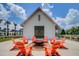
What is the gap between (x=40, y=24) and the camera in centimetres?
780

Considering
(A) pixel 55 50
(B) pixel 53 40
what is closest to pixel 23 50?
(A) pixel 55 50

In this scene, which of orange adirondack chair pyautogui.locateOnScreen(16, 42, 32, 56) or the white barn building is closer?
orange adirondack chair pyautogui.locateOnScreen(16, 42, 32, 56)

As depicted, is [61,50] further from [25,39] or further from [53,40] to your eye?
[25,39]

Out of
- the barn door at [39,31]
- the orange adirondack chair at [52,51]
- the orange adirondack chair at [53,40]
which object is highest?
the barn door at [39,31]

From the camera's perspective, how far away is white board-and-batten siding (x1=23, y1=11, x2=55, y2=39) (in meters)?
7.75

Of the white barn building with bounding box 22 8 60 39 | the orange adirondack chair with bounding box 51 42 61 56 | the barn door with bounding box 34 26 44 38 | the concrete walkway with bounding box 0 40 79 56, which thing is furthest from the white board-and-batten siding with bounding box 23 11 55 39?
the concrete walkway with bounding box 0 40 79 56

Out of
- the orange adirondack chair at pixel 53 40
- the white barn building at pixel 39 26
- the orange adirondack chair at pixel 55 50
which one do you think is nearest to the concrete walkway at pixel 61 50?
the orange adirondack chair at pixel 55 50

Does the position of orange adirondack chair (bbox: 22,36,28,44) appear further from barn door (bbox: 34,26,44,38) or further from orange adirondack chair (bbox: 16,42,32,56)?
barn door (bbox: 34,26,44,38)

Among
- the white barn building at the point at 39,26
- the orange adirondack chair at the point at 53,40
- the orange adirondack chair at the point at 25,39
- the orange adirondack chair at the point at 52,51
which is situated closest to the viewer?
the orange adirondack chair at the point at 52,51

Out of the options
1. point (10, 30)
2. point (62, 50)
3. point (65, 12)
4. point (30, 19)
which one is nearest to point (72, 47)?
point (62, 50)

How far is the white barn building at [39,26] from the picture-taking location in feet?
25.4

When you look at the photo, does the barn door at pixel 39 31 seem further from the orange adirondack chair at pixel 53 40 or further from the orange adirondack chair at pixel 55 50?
the orange adirondack chair at pixel 55 50

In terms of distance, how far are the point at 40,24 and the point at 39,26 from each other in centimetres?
8

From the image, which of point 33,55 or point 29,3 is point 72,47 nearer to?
point 33,55
